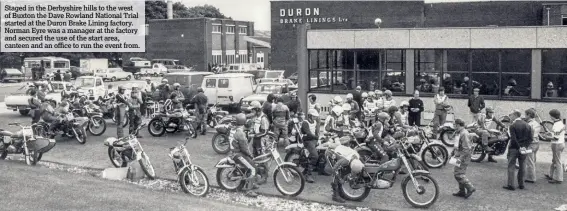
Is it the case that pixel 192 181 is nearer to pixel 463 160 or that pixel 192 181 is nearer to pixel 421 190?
pixel 421 190

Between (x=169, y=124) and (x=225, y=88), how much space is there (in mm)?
6768

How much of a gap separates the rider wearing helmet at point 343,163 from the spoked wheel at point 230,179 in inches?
69.7

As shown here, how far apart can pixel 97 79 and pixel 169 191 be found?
18953 mm

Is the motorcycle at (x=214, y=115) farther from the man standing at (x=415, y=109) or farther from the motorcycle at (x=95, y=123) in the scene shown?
the man standing at (x=415, y=109)

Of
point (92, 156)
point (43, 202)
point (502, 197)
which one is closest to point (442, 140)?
point (502, 197)

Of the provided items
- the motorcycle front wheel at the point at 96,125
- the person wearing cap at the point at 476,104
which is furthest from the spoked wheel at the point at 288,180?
the motorcycle front wheel at the point at 96,125

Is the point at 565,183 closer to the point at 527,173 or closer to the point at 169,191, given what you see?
the point at 527,173

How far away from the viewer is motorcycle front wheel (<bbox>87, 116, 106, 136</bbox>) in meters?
19.0

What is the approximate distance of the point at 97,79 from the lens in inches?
1151

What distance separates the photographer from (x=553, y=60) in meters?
22.4

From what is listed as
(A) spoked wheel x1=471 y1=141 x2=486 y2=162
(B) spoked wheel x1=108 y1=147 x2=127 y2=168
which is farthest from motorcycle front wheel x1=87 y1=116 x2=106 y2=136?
(A) spoked wheel x1=471 y1=141 x2=486 y2=162

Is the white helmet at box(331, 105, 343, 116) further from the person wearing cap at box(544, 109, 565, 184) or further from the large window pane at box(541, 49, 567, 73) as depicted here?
the large window pane at box(541, 49, 567, 73)

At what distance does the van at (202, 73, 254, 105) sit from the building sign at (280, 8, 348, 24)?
961 inches

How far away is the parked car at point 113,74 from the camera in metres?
55.2
